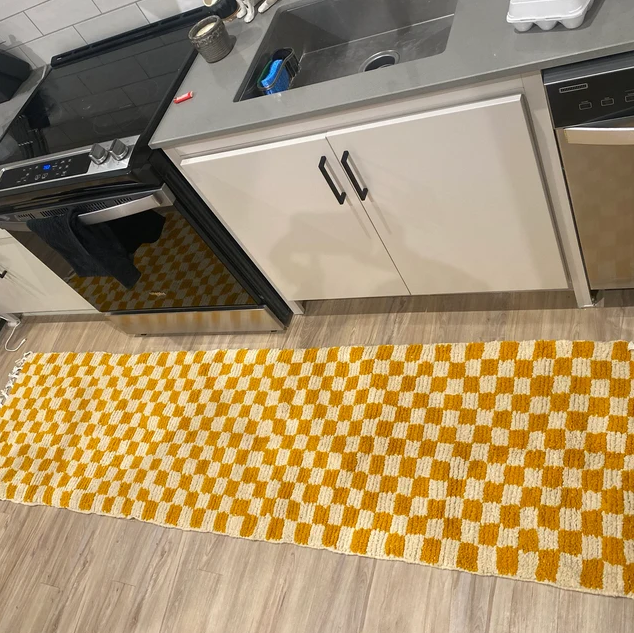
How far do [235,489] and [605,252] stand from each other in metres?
1.32

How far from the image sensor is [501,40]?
1306 mm

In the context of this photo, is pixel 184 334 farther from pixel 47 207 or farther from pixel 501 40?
pixel 501 40

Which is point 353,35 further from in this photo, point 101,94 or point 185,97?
point 101,94

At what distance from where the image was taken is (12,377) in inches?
107

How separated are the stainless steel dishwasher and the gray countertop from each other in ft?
0.13

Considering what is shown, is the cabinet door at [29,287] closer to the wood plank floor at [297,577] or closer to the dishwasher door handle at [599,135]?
the wood plank floor at [297,577]

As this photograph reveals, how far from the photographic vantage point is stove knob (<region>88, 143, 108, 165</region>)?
1.72m

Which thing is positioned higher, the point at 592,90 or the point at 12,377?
the point at 592,90

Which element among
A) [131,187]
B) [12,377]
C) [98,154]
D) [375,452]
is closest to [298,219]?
[131,187]

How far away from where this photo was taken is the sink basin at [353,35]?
1.75 m

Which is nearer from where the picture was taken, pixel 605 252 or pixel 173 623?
pixel 605 252

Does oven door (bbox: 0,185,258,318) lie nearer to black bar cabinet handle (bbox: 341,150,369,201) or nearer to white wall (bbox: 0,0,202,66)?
black bar cabinet handle (bbox: 341,150,369,201)

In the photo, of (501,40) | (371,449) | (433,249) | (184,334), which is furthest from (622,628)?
(184,334)

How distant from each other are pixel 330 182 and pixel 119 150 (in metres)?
0.61
